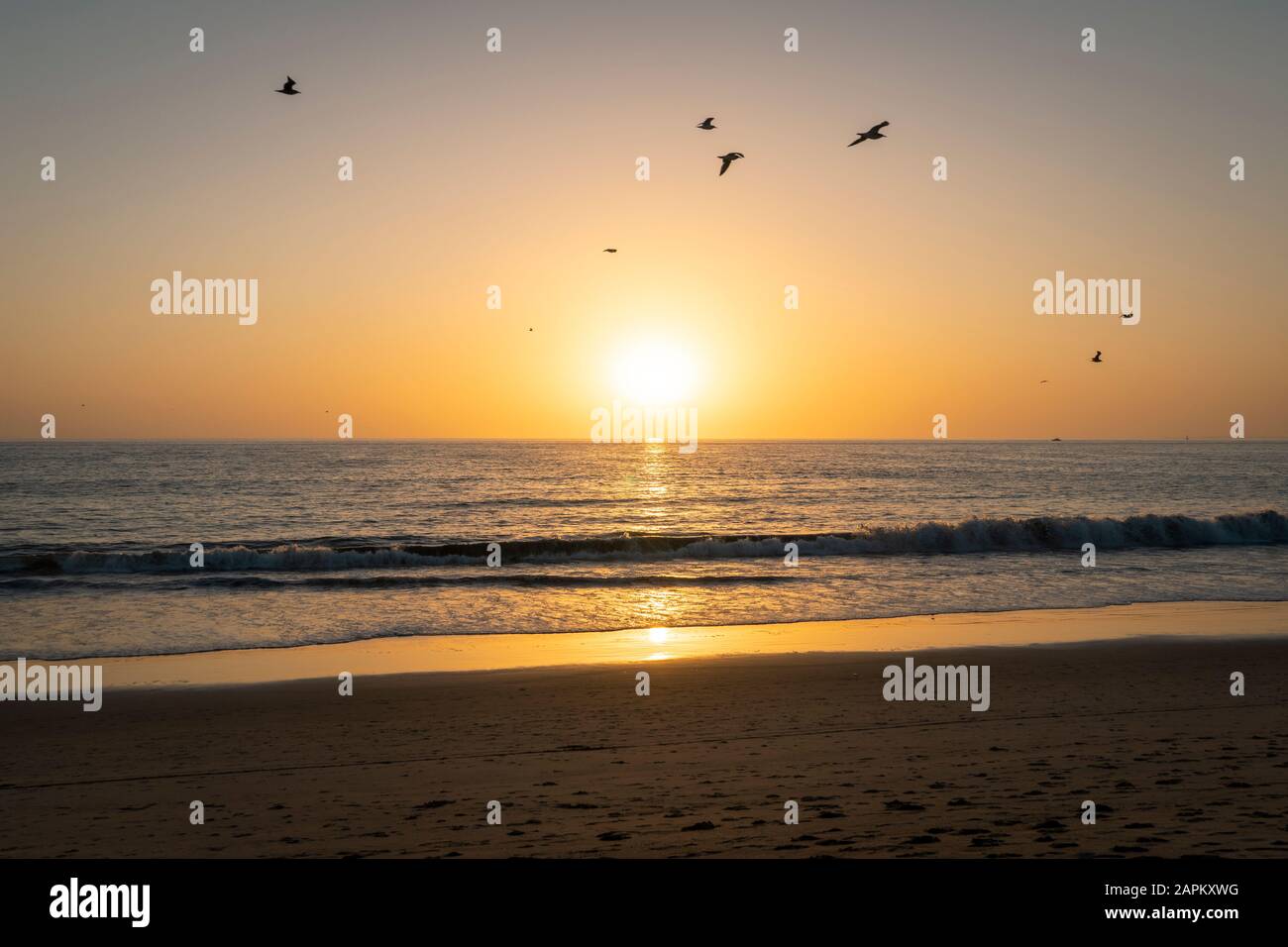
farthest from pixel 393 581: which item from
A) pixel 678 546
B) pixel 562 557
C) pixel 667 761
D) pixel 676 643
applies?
pixel 667 761

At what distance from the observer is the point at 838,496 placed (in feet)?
207

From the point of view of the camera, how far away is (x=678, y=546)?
36.7 metres

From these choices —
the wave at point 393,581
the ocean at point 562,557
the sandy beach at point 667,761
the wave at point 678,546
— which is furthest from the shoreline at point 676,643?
the wave at point 678,546

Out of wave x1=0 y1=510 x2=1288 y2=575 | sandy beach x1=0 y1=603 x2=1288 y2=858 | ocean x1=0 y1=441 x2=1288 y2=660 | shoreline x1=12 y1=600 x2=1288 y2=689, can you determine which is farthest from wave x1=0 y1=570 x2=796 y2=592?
sandy beach x1=0 y1=603 x2=1288 y2=858

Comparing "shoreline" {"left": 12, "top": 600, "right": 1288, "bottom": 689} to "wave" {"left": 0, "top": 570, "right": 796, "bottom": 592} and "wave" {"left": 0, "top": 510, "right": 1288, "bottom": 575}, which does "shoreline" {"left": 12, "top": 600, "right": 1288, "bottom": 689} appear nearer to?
"wave" {"left": 0, "top": 570, "right": 796, "bottom": 592}

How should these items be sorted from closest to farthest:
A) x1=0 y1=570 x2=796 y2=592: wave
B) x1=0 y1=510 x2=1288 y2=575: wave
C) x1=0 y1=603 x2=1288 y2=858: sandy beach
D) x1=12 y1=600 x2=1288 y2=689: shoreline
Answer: x1=0 y1=603 x2=1288 y2=858: sandy beach → x1=12 y1=600 x2=1288 y2=689: shoreline → x1=0 y1=570 x2=796 y2=592: wave → x1=0 y1=510 x2=1288 y2=575: wave

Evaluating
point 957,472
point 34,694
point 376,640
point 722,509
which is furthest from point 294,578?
point 957,472

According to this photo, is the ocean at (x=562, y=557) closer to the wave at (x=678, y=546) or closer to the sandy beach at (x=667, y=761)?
the wave at (x=678, y=546)

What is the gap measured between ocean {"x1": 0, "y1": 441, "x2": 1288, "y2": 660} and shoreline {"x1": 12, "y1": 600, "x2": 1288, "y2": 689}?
1.02m

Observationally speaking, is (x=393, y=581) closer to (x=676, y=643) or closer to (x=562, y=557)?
(x=562, y=557)

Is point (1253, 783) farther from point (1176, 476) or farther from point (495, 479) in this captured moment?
point (1176, 476)

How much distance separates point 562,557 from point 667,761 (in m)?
25.9

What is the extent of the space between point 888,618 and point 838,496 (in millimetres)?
43401

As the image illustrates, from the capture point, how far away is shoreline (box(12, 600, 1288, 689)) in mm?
15094
